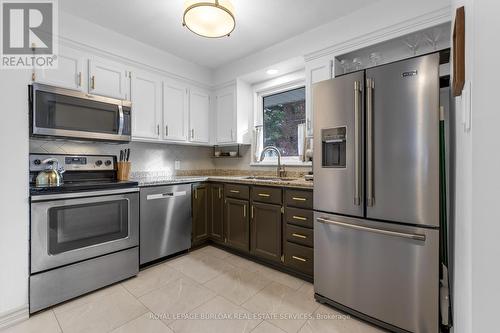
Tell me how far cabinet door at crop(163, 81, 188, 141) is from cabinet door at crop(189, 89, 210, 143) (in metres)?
0.11

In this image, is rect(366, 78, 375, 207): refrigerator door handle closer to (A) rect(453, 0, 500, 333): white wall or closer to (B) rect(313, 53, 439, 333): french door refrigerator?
(B) rect(313, 53, 439, 333): french door refrigerator

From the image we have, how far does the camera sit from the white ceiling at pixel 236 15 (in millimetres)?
2136

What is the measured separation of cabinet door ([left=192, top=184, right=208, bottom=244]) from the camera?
2.99 meters

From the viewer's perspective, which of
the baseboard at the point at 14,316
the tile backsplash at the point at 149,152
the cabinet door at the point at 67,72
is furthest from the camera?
the tile backsplash at the point at 149,152

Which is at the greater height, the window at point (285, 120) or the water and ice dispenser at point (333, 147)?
the window at point (285, 120)

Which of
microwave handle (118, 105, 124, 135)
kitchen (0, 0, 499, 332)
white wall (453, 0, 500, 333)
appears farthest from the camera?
microwave handle (118, 105, 124, 135)

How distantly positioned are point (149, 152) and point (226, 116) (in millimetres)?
1247

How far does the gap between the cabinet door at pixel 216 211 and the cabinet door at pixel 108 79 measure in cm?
157

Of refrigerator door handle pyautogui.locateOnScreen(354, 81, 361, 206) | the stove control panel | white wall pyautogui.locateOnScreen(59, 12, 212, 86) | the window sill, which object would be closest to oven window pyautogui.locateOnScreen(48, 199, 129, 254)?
the stove control panel

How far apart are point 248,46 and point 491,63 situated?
280 centimetres

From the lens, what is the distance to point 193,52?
3.11m

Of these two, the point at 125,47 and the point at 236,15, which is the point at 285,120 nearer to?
the point at 236,15

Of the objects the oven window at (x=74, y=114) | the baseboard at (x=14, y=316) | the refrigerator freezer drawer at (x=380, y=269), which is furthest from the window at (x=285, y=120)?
the baseboard at (x=14, y=316)

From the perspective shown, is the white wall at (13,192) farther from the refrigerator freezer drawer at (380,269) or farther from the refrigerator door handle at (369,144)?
the refrigerator door handle at (369,144)
